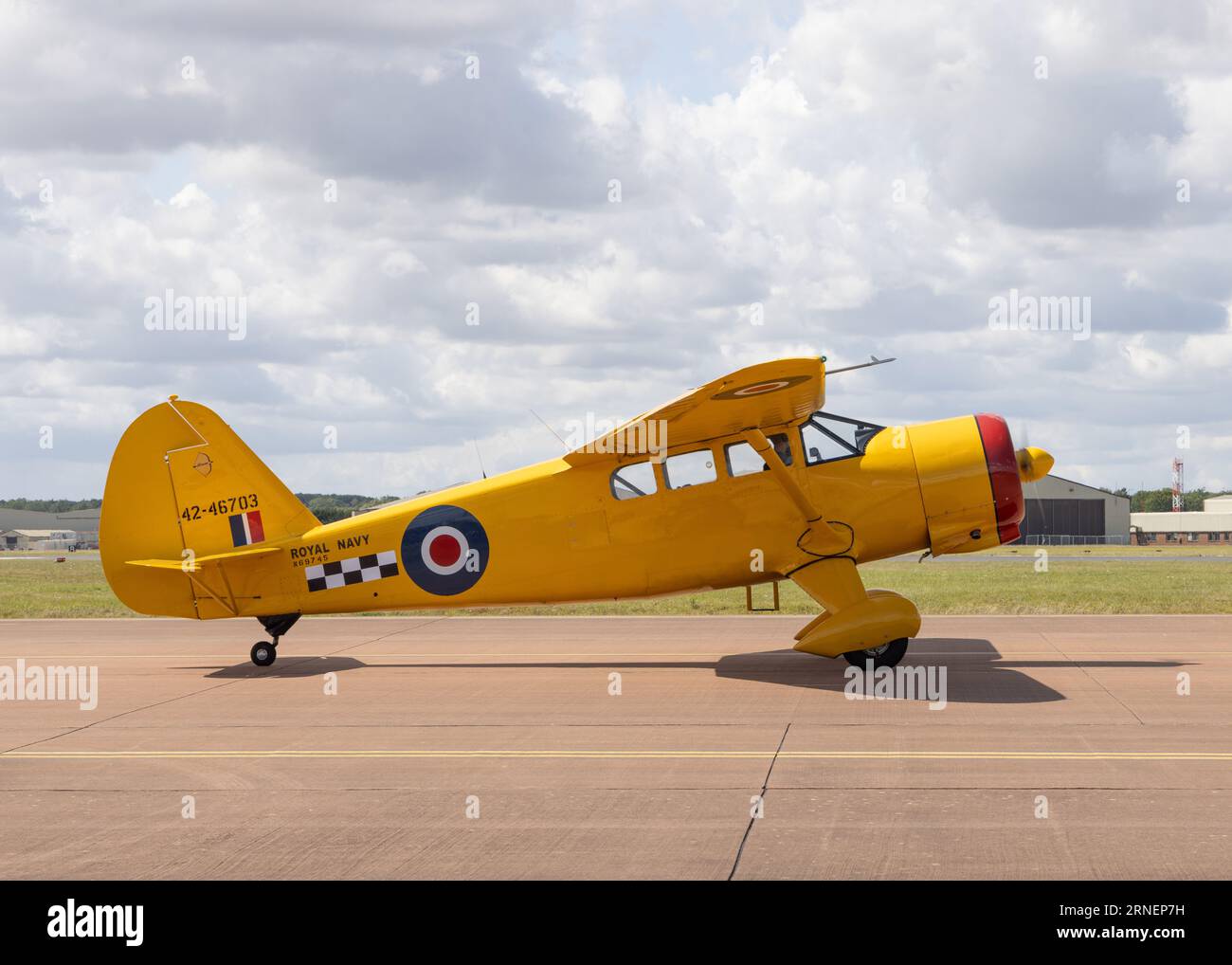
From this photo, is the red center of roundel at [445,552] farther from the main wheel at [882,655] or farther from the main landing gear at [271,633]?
the main wheel at [882,655]

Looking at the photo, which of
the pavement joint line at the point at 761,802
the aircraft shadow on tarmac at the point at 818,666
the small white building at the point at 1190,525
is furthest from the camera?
the small white building at the point at 1190,525

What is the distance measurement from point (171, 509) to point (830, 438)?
26.7ft

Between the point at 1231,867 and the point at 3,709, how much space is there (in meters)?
11.5

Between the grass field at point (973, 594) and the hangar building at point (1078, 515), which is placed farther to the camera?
the hangar building at point (1078, 515)

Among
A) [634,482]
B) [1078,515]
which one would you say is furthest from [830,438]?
[1078,515]

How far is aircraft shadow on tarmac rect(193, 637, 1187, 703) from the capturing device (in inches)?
512

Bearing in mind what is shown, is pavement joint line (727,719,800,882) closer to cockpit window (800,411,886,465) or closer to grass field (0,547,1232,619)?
cockpit window (800,411,886,465)

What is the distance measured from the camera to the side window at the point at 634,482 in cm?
1418

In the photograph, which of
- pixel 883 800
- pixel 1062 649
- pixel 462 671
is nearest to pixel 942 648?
pixel 1062 649

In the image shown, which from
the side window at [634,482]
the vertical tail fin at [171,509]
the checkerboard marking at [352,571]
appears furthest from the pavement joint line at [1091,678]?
the vertical tail fin at [171,509]

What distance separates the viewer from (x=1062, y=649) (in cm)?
1588

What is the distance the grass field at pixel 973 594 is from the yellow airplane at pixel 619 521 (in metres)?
8.49

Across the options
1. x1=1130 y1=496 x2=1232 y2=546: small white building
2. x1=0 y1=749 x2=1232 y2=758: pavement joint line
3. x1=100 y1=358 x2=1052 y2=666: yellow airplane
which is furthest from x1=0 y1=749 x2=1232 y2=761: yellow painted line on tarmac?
x1=1130 y1=496 x2=1232 y2=546: small white building
